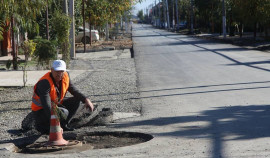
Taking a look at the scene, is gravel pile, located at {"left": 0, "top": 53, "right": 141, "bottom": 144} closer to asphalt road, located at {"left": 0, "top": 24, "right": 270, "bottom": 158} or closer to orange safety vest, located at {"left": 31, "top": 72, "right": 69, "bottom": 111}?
asphalt road, located at {"left": 0, "top": 24, "right": 270, "bottom": 158}

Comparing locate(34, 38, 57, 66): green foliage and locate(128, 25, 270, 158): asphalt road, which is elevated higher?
locate(34, 38, 57, 66): green foliage

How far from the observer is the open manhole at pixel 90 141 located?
7559 millimetres

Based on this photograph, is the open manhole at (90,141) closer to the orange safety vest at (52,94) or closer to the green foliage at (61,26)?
the orange safety vest at (52,94)

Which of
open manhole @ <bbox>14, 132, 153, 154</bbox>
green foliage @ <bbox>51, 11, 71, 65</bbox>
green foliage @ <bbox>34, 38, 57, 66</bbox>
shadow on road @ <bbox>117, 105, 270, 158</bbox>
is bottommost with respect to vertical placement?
open manhole @ <bbox>14, 132, 153, 154</bbox>

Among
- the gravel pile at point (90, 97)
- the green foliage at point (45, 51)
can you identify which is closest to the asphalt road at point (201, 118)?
the gravel pile at point (90, 97)

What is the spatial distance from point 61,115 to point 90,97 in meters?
4.80

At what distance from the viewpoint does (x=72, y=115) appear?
891cm

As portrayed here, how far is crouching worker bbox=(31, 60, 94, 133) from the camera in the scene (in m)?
7.84

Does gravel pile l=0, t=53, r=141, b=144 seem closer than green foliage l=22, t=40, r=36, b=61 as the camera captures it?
Yes

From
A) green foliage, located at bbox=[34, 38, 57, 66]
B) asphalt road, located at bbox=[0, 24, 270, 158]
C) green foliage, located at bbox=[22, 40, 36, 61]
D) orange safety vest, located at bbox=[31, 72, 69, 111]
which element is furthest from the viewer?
green foliage, located at bbox=[22, 40, 36, 61]

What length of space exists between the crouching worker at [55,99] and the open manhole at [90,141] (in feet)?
0.95

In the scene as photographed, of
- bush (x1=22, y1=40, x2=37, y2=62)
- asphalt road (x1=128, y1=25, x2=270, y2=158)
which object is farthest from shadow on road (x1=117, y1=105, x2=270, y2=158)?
bush (x1=22, y1=40, x2=37, y2=62)

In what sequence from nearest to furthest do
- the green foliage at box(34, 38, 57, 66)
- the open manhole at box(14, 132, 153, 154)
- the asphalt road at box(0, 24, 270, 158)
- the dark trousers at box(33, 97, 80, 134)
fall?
the asphalt road at box(0, 24, 270, 158)
the open manhole at box(14, 132, 153, 154)
the dark trousers at box(33, 97, 80, 134)
the green foliage at box(34, 38, 57, 66)

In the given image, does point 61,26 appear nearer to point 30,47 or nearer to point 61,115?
point 30,47
